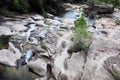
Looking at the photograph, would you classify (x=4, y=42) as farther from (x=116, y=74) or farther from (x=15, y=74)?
(x=116, y=74)

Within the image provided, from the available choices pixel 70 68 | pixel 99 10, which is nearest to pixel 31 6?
pixel 99 10

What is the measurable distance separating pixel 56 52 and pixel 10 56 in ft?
20.8

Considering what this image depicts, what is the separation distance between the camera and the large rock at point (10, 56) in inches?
1187

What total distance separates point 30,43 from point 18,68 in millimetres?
7224

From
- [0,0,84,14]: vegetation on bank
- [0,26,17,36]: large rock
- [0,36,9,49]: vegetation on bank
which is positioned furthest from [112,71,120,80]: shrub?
[0,0,84,14]: vegetation on bank

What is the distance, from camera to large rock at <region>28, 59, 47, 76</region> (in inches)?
1118

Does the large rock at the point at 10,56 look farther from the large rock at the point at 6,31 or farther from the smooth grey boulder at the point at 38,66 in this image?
the large rock at the point at 6,31

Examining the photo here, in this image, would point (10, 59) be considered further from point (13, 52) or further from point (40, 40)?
point (40, 40)

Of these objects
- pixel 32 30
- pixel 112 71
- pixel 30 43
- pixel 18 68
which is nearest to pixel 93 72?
pixel 112 71

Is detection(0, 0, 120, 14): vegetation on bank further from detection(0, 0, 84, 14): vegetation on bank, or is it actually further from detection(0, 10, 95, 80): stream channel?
detection(0, 10, 95, 80): stream channel

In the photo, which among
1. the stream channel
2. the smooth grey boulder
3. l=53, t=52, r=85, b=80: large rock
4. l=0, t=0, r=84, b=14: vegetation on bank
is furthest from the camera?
l=0, t=0, r=84, b=14: vegetation on bank

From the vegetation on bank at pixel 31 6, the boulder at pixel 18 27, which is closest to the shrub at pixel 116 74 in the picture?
the boulder at pixel 18 27

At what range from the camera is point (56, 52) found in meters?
29.1

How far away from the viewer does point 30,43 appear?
36344mm
